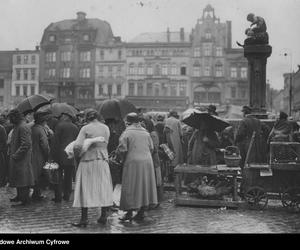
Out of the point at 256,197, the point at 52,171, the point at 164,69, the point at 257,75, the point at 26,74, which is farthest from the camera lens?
the point at 26,74

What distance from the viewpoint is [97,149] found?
7348mm

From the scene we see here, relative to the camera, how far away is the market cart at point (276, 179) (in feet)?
29.2

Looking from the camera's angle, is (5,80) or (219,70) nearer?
(219,70)

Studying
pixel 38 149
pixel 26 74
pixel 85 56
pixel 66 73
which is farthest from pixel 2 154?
pixel 26 74

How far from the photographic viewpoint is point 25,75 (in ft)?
226

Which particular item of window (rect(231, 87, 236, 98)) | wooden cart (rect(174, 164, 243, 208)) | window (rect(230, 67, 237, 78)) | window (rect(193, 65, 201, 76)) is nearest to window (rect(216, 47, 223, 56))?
window (rect(230, 67, 237, 78))

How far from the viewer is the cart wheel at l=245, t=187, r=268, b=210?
8995 mm

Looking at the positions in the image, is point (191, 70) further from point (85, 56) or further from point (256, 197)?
point (256, 197)

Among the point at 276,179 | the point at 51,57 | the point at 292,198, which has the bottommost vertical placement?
the point at 292,198

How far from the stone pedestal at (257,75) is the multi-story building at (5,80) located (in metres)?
59.3

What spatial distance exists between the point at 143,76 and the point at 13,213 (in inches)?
2229

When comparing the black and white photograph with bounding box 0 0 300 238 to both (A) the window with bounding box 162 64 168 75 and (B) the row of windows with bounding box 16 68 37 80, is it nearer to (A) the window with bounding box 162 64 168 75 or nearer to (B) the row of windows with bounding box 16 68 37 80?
(A) the window with bounding box 162 64 168 75

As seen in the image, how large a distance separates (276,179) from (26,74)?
2518 inches
